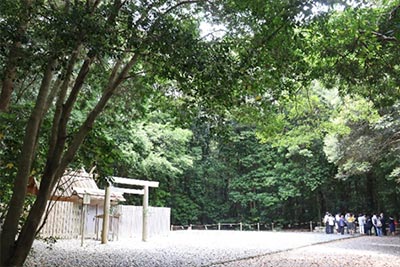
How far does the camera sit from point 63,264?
8.41 meters

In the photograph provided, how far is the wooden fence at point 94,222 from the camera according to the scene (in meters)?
15.4

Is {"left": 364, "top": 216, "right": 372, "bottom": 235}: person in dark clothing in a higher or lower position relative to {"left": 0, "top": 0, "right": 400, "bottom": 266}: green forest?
lower

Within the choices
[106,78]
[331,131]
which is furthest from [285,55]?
[331,131]

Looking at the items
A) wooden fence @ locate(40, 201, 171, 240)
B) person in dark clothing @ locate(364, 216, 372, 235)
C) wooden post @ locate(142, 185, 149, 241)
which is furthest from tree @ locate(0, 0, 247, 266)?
person in dark clothing @ locate(364, 216, 372, 235)

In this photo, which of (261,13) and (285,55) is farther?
(285,55)

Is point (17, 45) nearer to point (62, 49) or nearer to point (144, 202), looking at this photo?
point (62, 49)

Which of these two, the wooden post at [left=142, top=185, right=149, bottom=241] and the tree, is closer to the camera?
the tree

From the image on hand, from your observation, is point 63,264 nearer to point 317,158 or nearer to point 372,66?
point 372,66

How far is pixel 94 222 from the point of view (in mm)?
17500

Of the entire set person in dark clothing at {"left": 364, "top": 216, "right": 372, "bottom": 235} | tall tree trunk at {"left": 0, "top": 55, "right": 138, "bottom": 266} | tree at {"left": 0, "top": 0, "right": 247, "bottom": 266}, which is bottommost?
person in dark clothing at {"left": 364, "top": 216, "right": 372, "bottom": 235}

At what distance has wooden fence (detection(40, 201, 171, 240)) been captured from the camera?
50.6ft

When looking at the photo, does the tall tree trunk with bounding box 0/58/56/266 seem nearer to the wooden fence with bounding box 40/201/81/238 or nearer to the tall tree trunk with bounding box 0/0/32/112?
the tall tree trunk with bounding box 0/0/32/112

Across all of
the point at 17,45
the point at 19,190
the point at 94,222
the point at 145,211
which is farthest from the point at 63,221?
the point at 17,45

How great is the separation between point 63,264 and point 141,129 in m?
14.7
